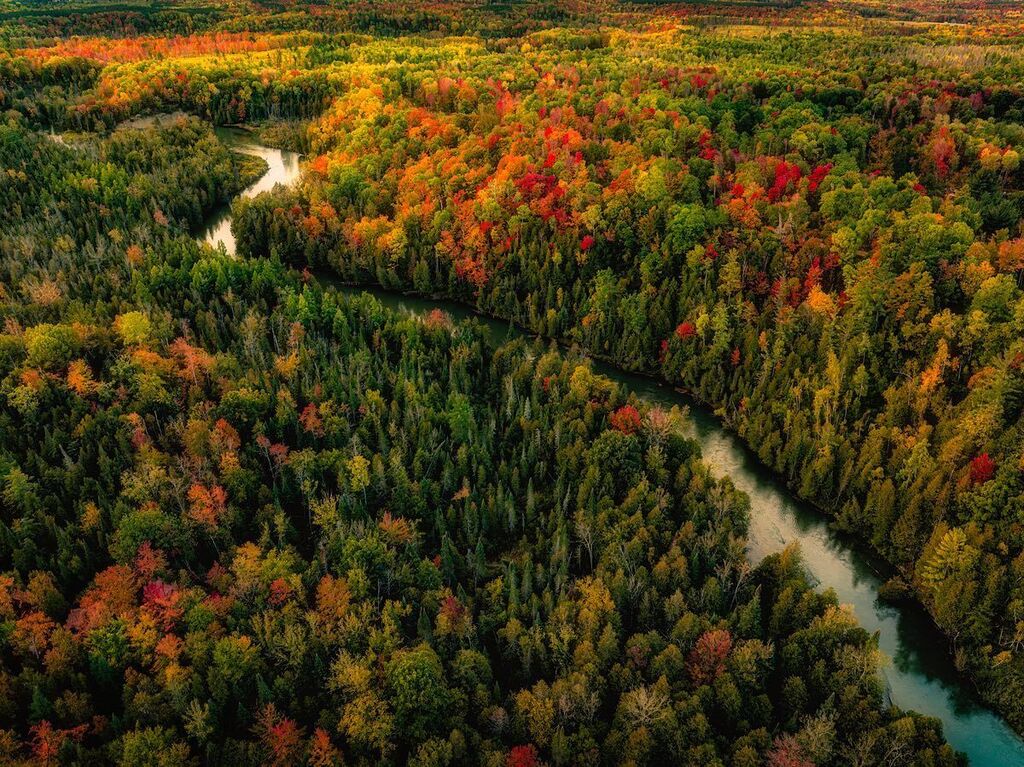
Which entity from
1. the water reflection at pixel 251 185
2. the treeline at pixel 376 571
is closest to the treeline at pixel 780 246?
the water reflection at pixel 251 185

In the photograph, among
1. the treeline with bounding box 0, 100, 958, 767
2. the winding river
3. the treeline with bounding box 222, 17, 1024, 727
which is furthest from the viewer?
the treeline with bounding box 222, 17, 1024, 727

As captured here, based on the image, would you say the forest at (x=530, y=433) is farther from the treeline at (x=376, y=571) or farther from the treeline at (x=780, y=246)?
the treeline at (x=780, y=246)

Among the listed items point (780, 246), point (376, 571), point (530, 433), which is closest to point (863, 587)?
point (530, 433)

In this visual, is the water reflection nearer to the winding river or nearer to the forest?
the forest

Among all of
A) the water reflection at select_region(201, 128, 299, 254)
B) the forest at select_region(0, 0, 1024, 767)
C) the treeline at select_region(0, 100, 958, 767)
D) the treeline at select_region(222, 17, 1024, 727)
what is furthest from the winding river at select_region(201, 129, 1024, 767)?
the water reflection at select_region(201, 128, 299, 254)

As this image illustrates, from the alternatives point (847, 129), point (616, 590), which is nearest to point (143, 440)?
point (616, 590)
